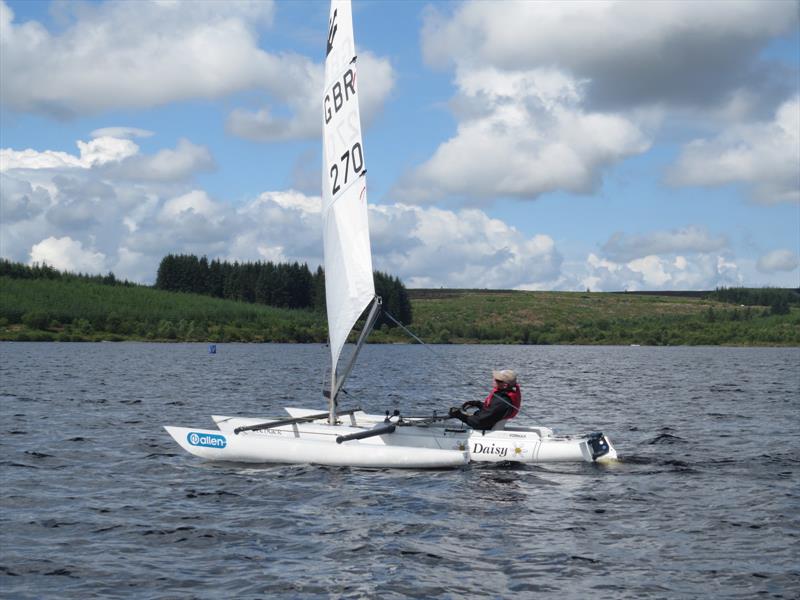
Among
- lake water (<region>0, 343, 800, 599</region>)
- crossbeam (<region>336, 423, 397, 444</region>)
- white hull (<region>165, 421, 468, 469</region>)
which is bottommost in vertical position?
lake water (<region>0, 343, 800, 599</region>)

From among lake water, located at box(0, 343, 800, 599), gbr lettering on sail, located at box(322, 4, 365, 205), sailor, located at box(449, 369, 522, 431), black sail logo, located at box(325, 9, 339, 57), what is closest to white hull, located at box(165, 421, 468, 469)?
lake water, located at box(0, 343, 800, 599)

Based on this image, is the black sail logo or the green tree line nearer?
the black sail logo

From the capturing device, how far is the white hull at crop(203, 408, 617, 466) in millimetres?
21859

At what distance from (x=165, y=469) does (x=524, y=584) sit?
1161 cm

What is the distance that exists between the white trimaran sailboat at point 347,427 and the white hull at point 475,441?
3cm

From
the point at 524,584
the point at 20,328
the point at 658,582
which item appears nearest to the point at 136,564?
the point at 524,584

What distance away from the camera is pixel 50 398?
3984 cm

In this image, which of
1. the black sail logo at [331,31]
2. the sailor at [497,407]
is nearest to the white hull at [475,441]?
the sailor at [497,407]

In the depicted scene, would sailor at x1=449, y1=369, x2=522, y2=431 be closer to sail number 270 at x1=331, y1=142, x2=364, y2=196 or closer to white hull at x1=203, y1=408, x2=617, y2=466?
white hull at x1=203, y1=408, x2=617, y2=466

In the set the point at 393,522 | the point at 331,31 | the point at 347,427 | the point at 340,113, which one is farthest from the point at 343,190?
the point at 393,522

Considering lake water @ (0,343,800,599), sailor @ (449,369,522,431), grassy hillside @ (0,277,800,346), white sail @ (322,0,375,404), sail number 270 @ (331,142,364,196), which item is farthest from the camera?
grassy hillside @ (0,277,800,346)

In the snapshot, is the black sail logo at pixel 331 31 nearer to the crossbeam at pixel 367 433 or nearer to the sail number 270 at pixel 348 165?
the sail number 270 at pixel 348 165

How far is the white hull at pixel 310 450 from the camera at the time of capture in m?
21.5

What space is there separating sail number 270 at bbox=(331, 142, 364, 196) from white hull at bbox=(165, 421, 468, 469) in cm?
645
